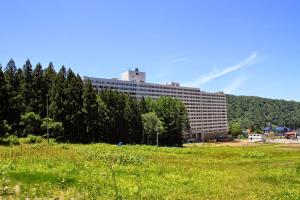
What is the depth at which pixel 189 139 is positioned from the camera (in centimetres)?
17962

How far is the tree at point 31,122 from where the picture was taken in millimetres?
62281

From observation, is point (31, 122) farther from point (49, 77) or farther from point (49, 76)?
point (49, 76)

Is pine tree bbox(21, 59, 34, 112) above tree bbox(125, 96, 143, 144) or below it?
above

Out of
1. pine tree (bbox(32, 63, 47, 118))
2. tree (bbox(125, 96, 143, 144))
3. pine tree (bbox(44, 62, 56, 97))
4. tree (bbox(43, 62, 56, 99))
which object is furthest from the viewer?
tree (bbox(125, 96, 143, 144))

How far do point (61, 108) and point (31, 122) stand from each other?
6.90m

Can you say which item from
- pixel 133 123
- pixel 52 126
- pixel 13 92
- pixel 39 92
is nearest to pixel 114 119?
pixel 133 123

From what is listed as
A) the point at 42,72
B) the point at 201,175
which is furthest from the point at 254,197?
the point at 42,72

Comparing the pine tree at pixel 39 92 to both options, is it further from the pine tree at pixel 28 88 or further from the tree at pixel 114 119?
the tree at pixel 114 119

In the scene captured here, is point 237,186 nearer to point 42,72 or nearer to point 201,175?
point 201,175

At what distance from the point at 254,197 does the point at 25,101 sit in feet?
196

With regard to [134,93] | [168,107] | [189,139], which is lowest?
[189,139]

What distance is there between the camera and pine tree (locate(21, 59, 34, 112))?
68125mm

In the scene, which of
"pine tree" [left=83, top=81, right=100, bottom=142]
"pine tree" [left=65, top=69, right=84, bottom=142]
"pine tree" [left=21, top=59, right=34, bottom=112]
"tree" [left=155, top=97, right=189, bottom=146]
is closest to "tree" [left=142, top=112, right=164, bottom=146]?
"tree" [left=155, top=97, right=189, bottom=146]

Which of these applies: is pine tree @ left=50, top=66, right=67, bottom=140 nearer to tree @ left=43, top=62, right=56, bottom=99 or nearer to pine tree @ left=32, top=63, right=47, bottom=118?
tree @ left=43, top=62, right=56, bottom=99
